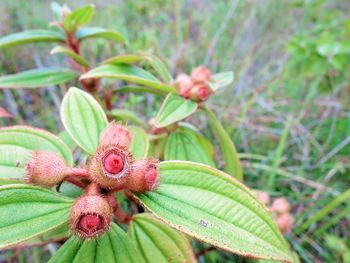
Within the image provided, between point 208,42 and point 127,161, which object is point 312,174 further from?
point 127,161

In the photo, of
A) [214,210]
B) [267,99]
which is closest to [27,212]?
[214,210]

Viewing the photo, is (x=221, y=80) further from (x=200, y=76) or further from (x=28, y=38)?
(x=28, y=38)

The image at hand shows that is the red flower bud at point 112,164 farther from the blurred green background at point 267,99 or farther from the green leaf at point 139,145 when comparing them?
the blurred green background at point 267,99

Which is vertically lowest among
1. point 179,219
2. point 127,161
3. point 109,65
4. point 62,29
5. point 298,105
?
point 298,105

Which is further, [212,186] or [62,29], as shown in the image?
[62,29]

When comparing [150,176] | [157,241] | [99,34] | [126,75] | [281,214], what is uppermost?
[99,34]

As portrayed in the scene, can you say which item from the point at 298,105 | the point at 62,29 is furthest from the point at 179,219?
the point at 298,105

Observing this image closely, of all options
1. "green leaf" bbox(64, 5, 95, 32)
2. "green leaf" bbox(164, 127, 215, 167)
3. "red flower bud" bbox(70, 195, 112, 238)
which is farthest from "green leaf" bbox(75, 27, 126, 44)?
"red flower bud" bbox(70, 195, 112, 238)
